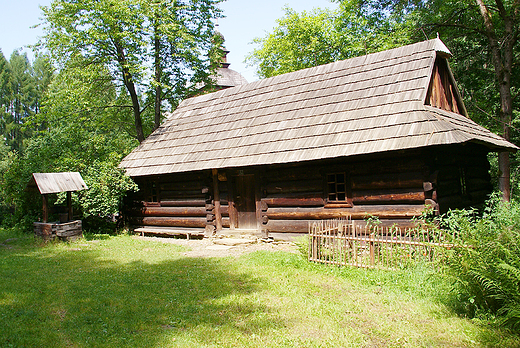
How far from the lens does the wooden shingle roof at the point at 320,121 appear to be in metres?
9.39

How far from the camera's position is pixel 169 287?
7.12 meters

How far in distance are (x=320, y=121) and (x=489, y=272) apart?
729cm

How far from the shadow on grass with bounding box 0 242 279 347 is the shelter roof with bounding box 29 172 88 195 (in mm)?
2886

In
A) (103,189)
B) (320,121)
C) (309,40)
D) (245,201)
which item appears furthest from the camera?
(309,40)

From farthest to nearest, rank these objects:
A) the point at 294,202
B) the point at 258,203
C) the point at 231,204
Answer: the point at 231,204
the point at 258,203
the point at 294,202

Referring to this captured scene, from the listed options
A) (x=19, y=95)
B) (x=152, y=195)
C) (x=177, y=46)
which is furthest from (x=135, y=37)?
(x=19, y=95)

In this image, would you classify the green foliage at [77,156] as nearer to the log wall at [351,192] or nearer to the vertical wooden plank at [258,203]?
the vertical wooden plank at [258,203]

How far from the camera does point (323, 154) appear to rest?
32.9 feet

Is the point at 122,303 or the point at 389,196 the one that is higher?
the point at 389,196

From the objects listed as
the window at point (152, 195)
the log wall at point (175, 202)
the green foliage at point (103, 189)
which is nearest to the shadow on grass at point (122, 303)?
the log wall at point (175, 202)

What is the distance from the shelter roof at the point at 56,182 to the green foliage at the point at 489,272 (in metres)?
11.0

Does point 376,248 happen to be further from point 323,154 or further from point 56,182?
point 56,182

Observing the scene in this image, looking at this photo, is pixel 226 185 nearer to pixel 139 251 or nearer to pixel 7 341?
pixel 139 251

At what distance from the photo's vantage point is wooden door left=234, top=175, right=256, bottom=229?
1266 centimetres
